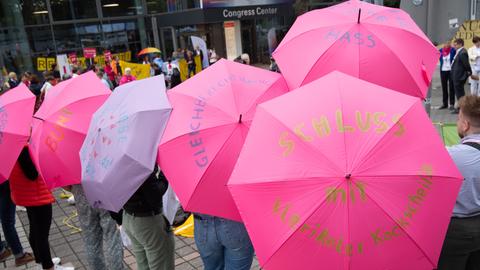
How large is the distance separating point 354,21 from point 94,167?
229cm

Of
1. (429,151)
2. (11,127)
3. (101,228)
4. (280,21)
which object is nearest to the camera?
(429,151)

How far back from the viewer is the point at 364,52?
3.24 m

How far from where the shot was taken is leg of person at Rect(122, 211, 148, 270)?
338 centimetres

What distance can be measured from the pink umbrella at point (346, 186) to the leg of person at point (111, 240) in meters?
2.11

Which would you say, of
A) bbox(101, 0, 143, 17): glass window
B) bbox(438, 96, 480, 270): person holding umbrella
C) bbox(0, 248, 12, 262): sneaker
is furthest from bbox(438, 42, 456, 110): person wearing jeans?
bbox(101, 0, 143, 17): glass window

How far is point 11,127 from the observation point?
12.0ft

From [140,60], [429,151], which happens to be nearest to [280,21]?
[140,60]

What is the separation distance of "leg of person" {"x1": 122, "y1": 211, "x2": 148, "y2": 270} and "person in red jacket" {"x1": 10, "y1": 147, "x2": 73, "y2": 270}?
47.7 inches

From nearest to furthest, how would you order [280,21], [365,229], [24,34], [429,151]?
[365,229], [429,151], [24,34], [280,21]

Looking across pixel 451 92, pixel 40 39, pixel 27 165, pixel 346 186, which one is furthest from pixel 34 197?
pixel 40 39

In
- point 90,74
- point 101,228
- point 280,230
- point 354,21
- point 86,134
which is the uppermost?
point 354,21

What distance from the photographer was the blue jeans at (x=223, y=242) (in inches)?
114

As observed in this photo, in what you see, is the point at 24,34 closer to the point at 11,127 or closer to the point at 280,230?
the point at 11,127

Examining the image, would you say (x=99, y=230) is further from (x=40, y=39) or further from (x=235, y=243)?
(x=40, y=39)
